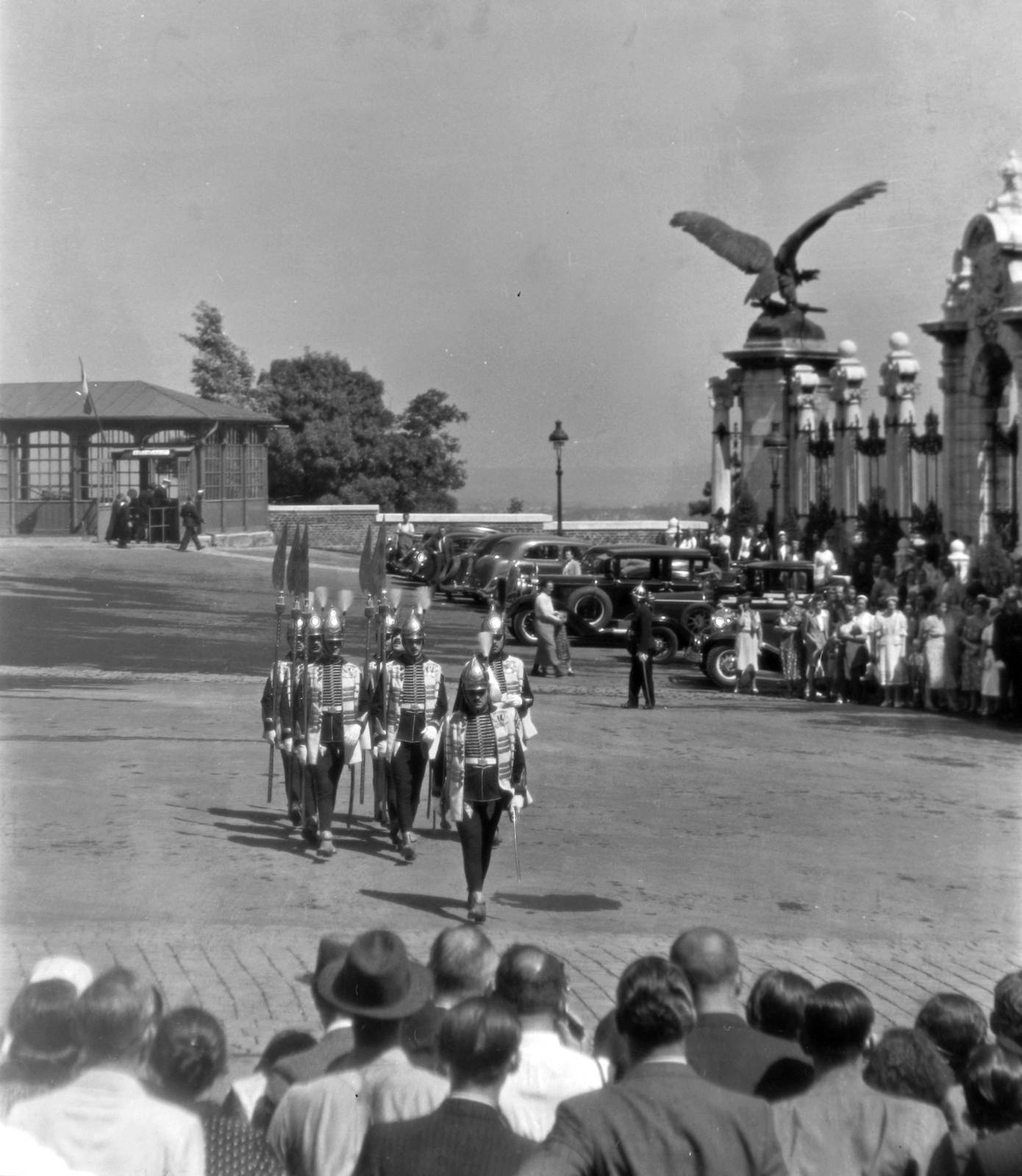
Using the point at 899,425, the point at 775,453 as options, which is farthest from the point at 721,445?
the point at 899,425

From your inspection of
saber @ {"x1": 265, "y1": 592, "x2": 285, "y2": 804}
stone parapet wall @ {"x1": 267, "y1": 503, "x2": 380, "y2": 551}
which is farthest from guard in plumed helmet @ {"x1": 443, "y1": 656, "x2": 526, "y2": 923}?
stone parapet wall @ {"x1": 267, "y1": 503, "x2": 380, "y2": 551}

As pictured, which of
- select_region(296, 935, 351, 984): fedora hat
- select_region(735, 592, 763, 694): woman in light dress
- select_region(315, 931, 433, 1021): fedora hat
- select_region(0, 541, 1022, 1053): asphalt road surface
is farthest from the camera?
select_region(735, 592, 763, 694): woman in light dress

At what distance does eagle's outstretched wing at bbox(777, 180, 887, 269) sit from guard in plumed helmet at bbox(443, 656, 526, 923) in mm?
16003

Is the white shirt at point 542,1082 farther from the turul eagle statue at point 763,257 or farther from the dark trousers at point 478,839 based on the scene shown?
the turul eagle statue at point 763,257

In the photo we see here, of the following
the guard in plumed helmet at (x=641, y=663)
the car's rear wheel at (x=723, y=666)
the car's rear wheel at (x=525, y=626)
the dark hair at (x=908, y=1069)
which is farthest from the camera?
the car's rear wheel at (x=525, y=626)

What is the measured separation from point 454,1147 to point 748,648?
19227 millimetres

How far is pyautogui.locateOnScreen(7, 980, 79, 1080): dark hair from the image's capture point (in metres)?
4.16

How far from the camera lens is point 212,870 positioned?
11.3 m

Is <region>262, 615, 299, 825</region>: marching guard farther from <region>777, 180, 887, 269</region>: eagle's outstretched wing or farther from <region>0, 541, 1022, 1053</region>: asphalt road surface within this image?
<region>777, 180, 887, 269</region>: eagle's outstretched wing

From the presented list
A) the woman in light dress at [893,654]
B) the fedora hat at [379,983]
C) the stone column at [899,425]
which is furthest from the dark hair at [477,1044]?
the stone column at [899,425]

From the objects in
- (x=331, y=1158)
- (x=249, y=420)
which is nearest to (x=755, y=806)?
(x=331, y=1158)

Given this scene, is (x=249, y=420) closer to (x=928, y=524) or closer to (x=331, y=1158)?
(x=928, y=524)

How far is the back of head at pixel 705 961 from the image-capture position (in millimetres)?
5094

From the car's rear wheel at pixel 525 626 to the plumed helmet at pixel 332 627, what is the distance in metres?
15.0
